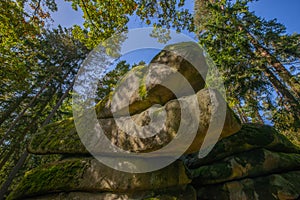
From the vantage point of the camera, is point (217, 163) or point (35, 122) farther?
point (35, 122)

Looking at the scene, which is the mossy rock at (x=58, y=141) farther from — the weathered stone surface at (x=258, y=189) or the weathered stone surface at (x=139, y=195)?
the weathered stone surface at (x=258, y=189)

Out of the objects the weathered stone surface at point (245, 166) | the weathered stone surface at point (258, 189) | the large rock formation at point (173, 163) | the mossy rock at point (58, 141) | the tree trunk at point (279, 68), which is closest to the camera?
the large rock formation at point (173, 163)

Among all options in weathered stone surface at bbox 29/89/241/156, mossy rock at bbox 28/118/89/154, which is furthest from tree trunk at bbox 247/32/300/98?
mossy rock at bbox 28/118/89/154

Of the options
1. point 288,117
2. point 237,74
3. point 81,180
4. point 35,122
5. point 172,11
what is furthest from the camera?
point 35,122

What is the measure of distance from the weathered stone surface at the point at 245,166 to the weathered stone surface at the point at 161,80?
9.61 ft

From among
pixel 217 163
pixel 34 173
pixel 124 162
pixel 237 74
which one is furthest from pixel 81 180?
pixel 237 74

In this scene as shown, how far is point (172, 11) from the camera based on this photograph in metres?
7.15

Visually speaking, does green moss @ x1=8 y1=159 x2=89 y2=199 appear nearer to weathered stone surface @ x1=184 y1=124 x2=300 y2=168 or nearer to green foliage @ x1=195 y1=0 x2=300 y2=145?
weathered stone surface @ x1=184 y1=124 x2=300 y2=168

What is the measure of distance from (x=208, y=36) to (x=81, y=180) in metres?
9.69

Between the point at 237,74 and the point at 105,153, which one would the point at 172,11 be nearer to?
the point at 237,74

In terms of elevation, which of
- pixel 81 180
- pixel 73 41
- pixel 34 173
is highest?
pixel 73 41

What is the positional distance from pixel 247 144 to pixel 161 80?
13.9 feet

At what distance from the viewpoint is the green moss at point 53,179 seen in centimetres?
515

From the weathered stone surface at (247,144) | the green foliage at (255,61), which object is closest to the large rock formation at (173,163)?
the weathered stone surface at (247,144)
